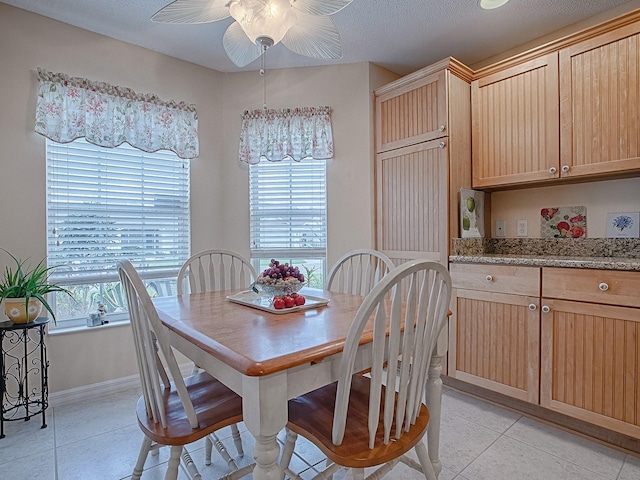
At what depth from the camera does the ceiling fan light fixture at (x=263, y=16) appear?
1.47 m

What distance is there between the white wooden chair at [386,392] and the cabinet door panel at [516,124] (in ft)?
5.33

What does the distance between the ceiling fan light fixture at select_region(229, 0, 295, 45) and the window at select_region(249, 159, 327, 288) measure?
5.01ft

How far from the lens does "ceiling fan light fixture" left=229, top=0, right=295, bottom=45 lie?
147 cm

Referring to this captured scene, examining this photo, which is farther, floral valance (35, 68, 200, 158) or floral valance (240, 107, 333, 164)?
floral valance (240, 107, 333, 164)

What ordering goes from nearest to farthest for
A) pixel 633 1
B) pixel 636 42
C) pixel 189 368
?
pixel 636 42 < pixel 633 1 < pixel 189 368

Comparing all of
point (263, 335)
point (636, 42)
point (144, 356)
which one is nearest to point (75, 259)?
point (144, 356)

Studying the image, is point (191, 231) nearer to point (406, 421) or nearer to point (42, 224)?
point (42, 224)

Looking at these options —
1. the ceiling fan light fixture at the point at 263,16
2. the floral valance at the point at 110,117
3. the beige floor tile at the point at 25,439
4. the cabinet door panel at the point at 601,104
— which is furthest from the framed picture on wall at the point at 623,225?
the beige floor tile at the point at 25,439

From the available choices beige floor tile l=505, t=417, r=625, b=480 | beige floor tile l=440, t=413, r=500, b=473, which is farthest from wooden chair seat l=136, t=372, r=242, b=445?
beige floor tile l=505, t=417, r=625, b=480

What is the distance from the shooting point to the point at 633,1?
85.3 inches

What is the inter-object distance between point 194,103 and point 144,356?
7.70 ft

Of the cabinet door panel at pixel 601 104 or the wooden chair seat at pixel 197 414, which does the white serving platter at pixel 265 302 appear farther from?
the cabinet door panel at pixel 601 104

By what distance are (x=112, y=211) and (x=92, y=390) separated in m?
1.23

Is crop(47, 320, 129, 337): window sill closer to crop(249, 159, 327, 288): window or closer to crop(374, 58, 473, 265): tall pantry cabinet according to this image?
crop(249, 159, 327, 288): window
